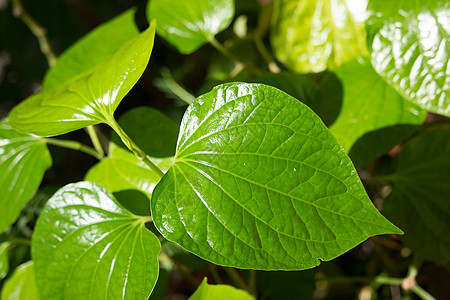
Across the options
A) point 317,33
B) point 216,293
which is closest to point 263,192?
point 216,293

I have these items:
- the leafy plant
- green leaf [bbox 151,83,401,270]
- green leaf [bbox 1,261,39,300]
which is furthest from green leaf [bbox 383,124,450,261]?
green leaf [bbox 1,261,39,300]

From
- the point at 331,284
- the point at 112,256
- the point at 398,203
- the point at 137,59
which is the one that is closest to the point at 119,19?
the point at 137,59

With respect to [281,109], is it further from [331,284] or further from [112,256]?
[331,284]

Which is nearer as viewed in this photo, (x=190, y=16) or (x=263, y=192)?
(x=263, y=192)

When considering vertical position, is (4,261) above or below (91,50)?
below

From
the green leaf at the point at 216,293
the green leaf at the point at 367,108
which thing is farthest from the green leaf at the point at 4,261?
the green leaf at the point at 367,108

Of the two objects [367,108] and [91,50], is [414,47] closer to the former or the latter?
[367,108]

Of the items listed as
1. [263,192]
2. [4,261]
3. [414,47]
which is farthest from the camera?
[4,261]
